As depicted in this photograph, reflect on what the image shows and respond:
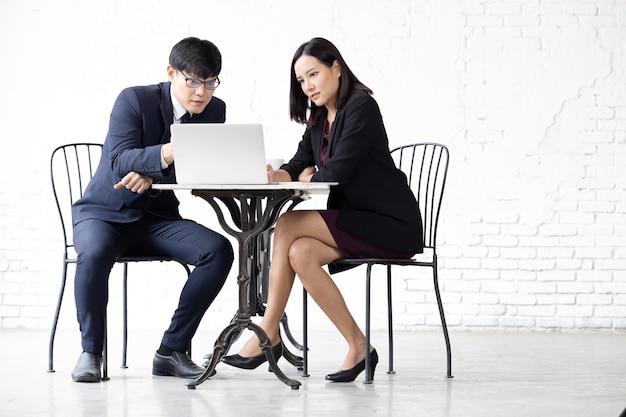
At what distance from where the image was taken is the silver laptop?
255cm

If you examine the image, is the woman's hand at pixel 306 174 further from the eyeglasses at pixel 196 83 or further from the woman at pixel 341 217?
the eyeglasses at pixel 196 83

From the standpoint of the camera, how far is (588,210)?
15.9ft

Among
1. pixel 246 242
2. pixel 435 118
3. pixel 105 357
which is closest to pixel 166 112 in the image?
pixel 246 242

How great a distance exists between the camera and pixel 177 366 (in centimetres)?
303

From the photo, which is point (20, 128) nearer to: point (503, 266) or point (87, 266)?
point (87, 266)

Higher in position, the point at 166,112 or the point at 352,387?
the point at 166,112

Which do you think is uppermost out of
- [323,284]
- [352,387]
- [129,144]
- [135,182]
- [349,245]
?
[129,144]

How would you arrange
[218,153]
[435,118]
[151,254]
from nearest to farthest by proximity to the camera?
[218,153]
[151,254]
[435,118]

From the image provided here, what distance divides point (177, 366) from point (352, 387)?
0.62m

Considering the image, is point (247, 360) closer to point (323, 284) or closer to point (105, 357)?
point (323, 284)

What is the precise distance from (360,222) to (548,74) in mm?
2345

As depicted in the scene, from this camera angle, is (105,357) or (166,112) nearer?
(105,357)

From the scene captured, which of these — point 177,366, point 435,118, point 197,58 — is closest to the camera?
point 197,58

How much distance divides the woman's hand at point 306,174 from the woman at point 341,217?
95mm
